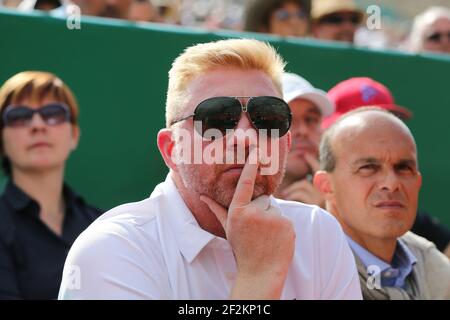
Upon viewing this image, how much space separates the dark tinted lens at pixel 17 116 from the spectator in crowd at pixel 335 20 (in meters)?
2.30

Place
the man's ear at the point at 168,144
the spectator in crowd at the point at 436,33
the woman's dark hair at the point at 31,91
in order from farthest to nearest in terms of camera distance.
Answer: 1. the spectator in crowd at the point at 436,33
2. the woman's dark hair at the point at 31,91
3. the man's ear at the point at 168,144

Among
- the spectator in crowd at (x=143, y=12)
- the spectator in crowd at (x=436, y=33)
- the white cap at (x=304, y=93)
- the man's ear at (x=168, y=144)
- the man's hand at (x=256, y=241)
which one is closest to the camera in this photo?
the man's hand at (x=256, y=241)

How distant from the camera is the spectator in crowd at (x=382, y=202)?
10.8ft

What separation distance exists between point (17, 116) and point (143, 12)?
5.57 feet

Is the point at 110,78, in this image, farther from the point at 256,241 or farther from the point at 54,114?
the point at 256,241

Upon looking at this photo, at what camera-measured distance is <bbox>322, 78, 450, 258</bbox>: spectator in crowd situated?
4387mm

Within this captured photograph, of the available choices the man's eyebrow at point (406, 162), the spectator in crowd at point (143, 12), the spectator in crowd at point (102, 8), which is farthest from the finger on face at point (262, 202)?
the spectator in crowd at point (143, 12)

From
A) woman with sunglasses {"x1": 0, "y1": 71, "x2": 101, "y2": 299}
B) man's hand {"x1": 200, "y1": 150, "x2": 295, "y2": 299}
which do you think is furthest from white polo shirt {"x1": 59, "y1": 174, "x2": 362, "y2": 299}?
woman with sunglasses {"x1": 0, "y1": 71, "x2": 101, "y2": 299}

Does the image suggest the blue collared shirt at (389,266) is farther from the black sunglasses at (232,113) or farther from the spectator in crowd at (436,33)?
the spectator in crowd at (436,33)

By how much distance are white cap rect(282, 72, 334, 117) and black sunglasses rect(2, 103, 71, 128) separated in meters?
1.03

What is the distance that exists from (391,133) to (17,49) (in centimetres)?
205

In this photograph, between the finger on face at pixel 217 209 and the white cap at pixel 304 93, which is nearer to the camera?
the finger on face at pixel 217 209

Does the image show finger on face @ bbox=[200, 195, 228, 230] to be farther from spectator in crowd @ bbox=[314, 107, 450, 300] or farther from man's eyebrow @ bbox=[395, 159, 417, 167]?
man's eyebrow @ bbox=[395, 159, 417, 167]

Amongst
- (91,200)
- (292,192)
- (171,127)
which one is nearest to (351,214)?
(292,192)
